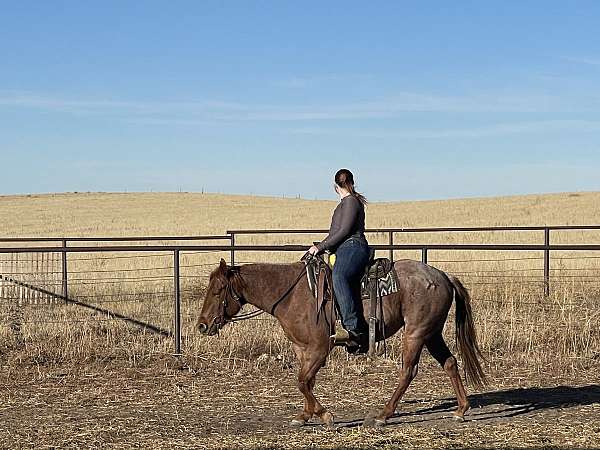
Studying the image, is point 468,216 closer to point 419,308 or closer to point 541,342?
point 541,342

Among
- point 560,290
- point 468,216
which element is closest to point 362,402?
point 560,290

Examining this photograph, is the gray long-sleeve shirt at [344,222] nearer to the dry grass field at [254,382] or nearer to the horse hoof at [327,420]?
the horse hoof at [327,420]

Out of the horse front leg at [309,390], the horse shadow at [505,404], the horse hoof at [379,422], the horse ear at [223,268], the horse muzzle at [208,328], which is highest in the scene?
the horse ear at [223,268]

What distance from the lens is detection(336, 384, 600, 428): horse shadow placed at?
25.1 ft

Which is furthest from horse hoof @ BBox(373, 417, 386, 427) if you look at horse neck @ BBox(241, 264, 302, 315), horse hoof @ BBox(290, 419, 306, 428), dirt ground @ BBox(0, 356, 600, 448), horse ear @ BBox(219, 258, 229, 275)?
horse ear @ BBox(219, 258, 229, 275)

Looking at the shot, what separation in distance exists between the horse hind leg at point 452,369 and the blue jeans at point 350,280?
74 cm

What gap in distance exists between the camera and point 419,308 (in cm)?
759

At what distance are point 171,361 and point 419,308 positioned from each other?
3.81 m

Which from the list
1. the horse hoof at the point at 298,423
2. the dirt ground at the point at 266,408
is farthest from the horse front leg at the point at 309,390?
the dirt ground at the point at 266,408

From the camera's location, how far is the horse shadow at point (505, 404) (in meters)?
7.64

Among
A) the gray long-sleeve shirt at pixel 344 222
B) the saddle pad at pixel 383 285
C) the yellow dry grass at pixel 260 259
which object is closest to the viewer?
the gray long-sleeve shirt at pixel 344 222

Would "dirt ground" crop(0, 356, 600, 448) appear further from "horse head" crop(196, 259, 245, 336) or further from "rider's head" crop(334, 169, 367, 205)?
"rider's head" crop(334, 169, 367, 205)

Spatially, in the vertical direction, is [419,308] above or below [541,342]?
above

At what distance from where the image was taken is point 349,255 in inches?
293
